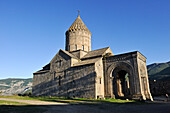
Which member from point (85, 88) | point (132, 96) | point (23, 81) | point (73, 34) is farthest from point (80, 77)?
point (23, 81)

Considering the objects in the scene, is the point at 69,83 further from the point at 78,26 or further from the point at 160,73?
the point at 160,73

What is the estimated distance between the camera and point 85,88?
22.2 metres

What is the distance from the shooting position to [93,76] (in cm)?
2186

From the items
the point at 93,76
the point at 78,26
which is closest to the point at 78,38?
the point at 78,26

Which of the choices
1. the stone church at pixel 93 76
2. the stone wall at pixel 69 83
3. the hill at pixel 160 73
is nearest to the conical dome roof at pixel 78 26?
the stone church at pixel 93 76

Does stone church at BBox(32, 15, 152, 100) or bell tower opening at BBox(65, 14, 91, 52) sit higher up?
bell tower opening at BBox(65, 14, 91, 52)

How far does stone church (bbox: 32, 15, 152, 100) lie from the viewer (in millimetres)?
21312

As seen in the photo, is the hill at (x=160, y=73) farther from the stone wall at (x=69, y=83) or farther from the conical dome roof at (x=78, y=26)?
the stone wall at (x=69, y=83)

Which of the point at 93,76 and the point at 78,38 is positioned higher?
the point at 78,38

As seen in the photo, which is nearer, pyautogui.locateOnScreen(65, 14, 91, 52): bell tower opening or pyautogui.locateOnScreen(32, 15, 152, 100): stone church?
pyautogui.locateOnScreen(32, 15, 152, 100): stone church

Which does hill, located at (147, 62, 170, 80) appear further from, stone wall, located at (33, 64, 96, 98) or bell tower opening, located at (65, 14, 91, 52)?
stone wall, located at (33, 64, 96, 98)

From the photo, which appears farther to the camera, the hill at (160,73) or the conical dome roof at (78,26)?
the hill at (160,73)

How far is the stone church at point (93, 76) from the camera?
69.9ft

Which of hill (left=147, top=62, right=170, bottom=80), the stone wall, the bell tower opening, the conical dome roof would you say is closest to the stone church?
the stone wall
